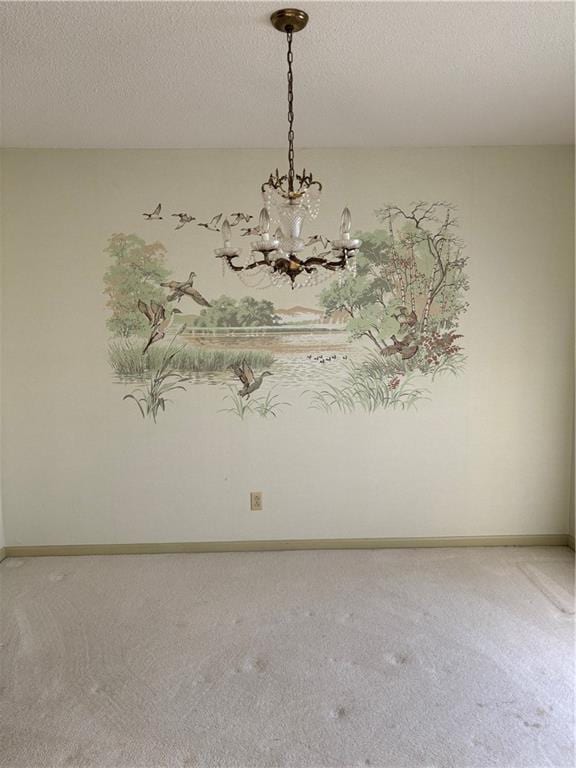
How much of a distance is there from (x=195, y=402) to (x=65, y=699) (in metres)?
1.85

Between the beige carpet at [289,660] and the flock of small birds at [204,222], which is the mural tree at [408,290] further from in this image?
the beige carpet at [289,660]

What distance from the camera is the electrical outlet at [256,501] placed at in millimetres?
3975

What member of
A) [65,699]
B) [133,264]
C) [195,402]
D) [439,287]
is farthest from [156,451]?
[439,287]

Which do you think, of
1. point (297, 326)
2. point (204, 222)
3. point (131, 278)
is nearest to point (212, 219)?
point (204, 222)

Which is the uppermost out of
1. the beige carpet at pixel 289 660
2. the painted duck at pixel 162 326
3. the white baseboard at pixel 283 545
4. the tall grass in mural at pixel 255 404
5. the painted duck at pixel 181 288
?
the painted duck at pixel 181 288

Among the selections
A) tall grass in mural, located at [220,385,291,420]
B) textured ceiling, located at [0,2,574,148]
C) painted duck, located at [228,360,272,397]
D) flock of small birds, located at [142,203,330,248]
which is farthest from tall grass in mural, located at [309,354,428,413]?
textured ceiling, located at [0,2,574,148]

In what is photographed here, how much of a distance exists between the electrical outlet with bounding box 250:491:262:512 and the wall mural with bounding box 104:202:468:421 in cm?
49

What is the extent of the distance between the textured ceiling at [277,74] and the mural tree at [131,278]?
574mm

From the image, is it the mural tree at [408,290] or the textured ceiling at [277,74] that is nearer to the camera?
the textured ceiling at [277,74]

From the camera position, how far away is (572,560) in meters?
3.79

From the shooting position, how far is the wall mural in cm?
388

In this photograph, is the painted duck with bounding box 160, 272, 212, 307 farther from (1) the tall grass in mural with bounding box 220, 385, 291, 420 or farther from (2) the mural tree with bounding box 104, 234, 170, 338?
(1) the tall grass in mural with bounding box 220, 385, 291, 420

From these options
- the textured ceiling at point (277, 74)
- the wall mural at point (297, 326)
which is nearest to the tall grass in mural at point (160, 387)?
the wall mural at point (297, 326)

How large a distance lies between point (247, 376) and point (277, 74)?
1724 mm
